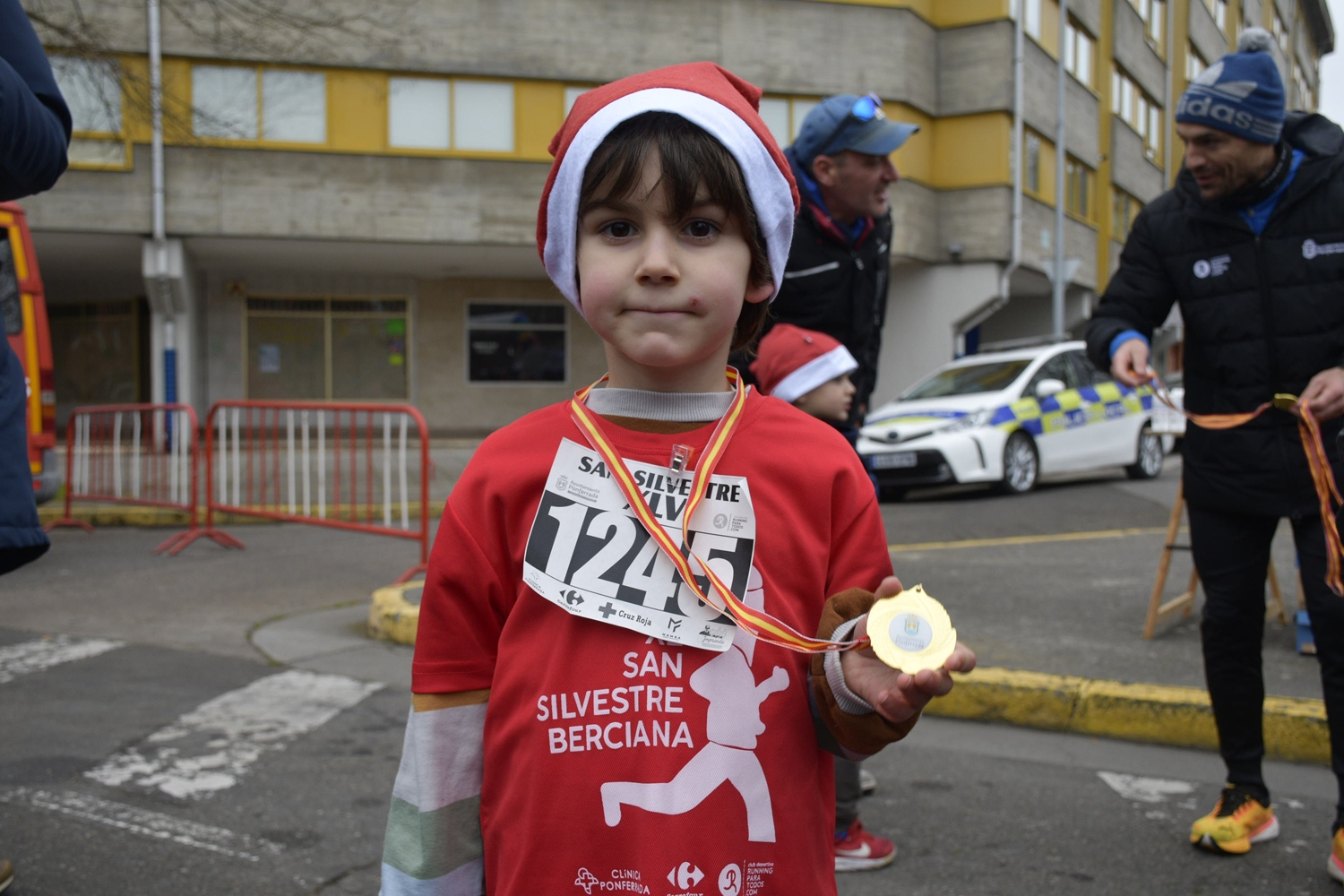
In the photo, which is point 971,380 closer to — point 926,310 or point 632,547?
point 926,310

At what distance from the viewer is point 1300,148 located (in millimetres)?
3182

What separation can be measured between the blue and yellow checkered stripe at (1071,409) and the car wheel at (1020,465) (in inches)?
5.0

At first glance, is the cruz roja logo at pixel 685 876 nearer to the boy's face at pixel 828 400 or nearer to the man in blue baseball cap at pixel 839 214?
the boy's face at pixel 828 400

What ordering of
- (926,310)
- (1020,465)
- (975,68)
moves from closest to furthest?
(1020,465) → (975,68) → (926,310)

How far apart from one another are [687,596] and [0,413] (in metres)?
1.59

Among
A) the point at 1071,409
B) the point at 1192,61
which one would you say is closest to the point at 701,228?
the point at 1071,409

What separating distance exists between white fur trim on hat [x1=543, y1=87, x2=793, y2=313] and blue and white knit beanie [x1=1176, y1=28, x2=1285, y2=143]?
2.02 meters

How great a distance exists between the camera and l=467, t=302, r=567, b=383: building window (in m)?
23.8

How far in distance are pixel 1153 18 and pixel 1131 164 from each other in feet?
17.6

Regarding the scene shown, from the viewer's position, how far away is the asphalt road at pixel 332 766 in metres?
3.11

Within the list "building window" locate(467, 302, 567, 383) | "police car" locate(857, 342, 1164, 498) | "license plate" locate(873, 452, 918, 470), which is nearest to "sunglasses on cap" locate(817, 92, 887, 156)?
"police car" locate(857, 342, 1164, 498)

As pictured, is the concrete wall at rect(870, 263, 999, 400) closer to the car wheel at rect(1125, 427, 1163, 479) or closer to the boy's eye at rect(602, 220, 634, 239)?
the car wheel at rect(1125, 427, 1163, 479)

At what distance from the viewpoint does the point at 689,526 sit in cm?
154

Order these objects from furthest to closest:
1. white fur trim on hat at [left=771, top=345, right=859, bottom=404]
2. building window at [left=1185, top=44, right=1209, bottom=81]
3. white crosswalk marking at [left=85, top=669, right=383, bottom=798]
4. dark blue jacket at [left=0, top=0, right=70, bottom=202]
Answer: building window at [left=1185, top=44, right=1209, bottom=81] → white crosswalk marking at [left=85, top=669, right=383, bottom=798] → white fur trim on hat at [left=771, top=345, right=859, bottom=404] → dark blue jacket at [left=0, top=0, right=70, bottom=202]
